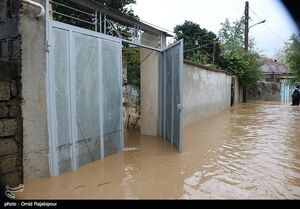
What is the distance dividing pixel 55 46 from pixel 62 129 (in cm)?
142

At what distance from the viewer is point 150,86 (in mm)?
9320

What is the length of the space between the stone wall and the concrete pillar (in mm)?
4915

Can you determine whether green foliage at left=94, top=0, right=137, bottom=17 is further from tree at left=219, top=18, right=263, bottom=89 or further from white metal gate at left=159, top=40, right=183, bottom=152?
tree at left=219, top=18, right=263, bottom=89

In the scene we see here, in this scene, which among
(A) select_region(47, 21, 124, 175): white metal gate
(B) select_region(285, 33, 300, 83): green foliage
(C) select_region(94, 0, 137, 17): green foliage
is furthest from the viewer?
(B) select_region(285, 33, 300, 83): green foliage

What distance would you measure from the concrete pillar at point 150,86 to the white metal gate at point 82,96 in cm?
239

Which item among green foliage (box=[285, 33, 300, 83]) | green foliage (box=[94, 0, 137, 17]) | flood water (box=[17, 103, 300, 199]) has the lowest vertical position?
flood water (box=[17, 103, 300, 199])

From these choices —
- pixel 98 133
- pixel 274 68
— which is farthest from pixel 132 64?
pixel 274 68

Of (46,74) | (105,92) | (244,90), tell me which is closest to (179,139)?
(105,92)

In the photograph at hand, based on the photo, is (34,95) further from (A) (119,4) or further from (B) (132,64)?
(A) (119,4)

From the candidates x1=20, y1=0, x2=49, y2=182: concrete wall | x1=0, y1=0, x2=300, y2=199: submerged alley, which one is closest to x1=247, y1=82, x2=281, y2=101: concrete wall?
x1=0, y1=0, x2=300, y2=199: submerged alley

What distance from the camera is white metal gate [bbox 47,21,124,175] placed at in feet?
17.2

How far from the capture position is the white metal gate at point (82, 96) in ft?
17.2

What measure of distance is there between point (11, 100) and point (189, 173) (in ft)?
10.5

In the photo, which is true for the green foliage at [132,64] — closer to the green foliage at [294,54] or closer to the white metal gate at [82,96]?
the white metal gate at [82,96]
